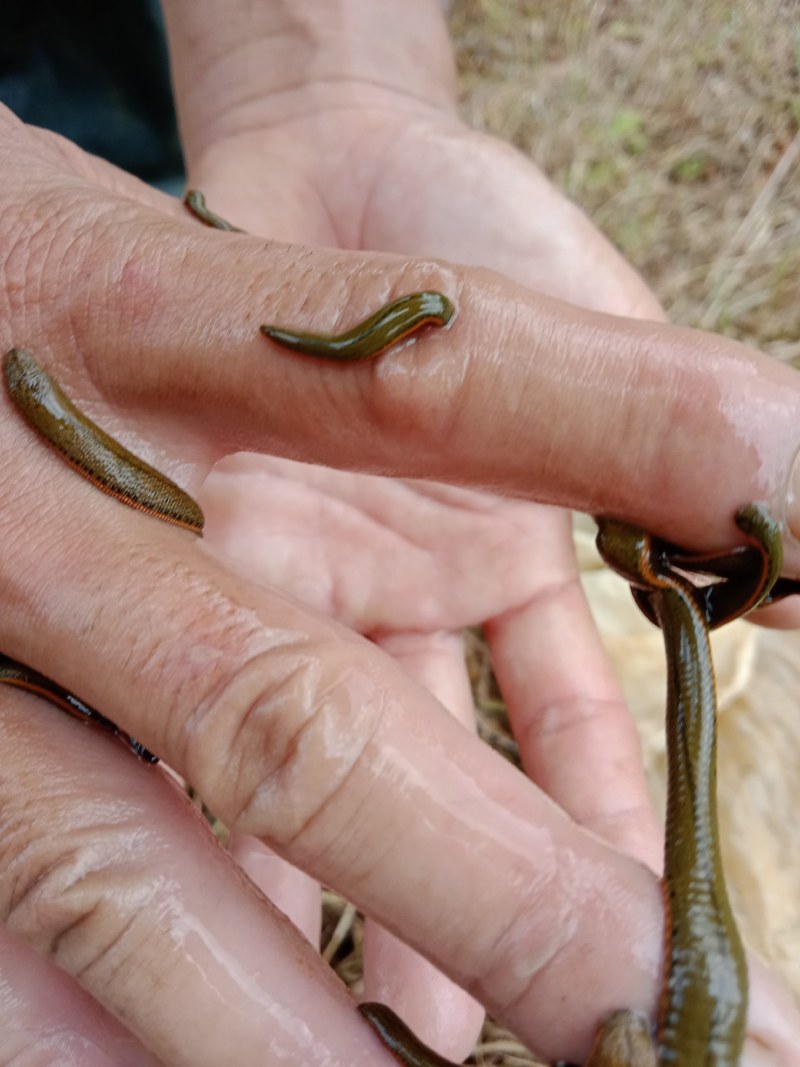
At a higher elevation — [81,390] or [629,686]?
[81,390]

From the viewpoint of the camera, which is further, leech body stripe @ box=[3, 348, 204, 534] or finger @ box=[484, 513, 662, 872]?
finger @ box=[484, 513, 662, 872]

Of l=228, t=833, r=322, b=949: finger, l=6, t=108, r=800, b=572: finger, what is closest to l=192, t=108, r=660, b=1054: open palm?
l=228, t=833, r=322, b=949: finger

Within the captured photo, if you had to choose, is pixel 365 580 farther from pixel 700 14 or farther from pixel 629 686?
pixel 700 14

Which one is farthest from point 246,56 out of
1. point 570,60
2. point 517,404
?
point 570,60

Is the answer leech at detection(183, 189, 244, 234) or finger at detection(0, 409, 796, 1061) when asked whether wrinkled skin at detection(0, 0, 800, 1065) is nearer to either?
finger at detection(0, 409, 796, 1061)

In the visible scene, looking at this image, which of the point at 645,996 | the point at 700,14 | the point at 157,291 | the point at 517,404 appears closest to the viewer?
the point at 645,996

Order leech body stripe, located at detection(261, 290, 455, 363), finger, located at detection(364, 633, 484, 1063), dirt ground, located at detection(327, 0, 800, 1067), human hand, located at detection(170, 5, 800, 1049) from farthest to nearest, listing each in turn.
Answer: dirt ground, located at detection(327, 0, 800, 1067)
human hand, located at detection(170, 5, 800, 1049)
finger, located at detection(364, 633, 484, 1063)
leech body stripe, located at detection(261, 290, 455, 363)

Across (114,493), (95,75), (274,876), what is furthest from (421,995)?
(95,75)
